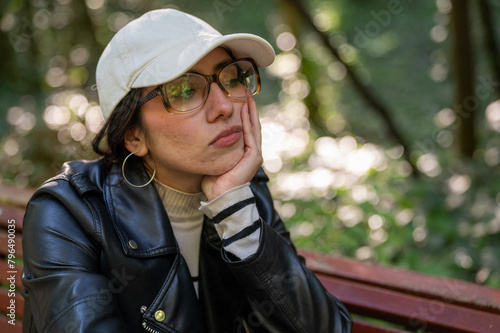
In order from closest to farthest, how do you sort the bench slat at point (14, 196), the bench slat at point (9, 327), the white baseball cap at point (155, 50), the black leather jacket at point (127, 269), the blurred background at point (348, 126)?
1. the black leather jacket at point (127, 269)
2. the white baseball cap at point (155, 50)
3. the bench slat at point (9, 327)
4. the bench slat at point (14, 196)
5. the blurred background at point (348, 126)

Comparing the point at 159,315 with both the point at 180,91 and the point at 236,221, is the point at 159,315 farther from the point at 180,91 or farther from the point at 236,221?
the point at 180,91

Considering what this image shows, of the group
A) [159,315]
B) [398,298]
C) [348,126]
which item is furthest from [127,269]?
[348,126]

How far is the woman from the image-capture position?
5.80 feet

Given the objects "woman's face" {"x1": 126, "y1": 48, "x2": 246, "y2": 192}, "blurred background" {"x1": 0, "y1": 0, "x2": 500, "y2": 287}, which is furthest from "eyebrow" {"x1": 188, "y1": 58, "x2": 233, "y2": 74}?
"blurred background" {"x1": 0, "y1": 0, "x2": 500, "y2": 287}

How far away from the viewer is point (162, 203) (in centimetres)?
203

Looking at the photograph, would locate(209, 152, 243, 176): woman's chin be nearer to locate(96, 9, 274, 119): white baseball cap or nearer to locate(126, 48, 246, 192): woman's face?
locate(126, 48, 246, 192): woman's face

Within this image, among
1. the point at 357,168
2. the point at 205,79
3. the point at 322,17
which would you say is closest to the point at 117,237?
the point at 205,79

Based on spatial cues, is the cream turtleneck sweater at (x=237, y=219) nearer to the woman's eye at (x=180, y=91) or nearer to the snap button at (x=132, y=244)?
the snap button at (x=132, y=244)

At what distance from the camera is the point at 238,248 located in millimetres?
1846

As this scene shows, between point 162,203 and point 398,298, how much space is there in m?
1.12

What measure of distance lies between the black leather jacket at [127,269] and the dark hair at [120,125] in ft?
0.24

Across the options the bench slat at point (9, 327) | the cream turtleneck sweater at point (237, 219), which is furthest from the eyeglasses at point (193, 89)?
the bench slat at point (9, 327)

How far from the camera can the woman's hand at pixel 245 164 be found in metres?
1.93

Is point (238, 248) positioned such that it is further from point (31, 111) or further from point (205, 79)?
point (31, 111)
